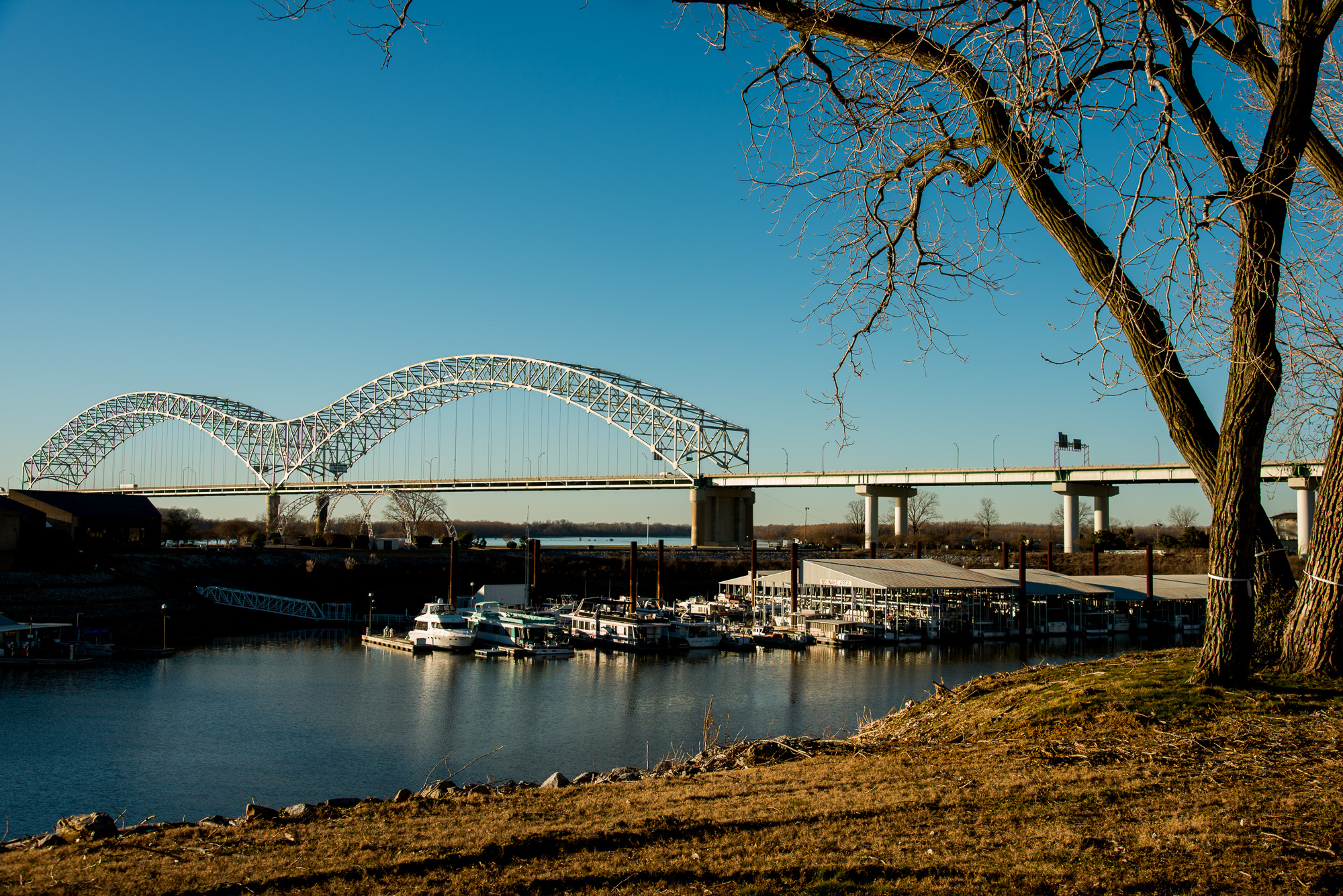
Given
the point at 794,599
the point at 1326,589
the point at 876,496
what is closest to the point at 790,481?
the point at 876,496

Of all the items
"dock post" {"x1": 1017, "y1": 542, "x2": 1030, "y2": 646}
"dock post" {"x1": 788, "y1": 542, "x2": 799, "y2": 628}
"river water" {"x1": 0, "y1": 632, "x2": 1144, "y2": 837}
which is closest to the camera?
"river water" {"x1": 0, "y1": 632, "x2": 1144, "y2": 837}

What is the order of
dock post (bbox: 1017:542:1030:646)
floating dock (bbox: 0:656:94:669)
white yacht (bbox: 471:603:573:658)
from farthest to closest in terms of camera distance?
dock post (bbox: 1017:542:1030:646)
white yacht (bbox: 471:603:573:658)
floating dock (bbox: 0:656:94:669)

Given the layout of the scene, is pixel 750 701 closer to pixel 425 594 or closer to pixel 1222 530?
pixel 1222 530

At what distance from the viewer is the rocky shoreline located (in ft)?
23.2

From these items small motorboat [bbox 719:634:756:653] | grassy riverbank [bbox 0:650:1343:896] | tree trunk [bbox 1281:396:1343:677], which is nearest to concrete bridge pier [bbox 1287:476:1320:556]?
small motorboat [bbox 719:634:756:653]

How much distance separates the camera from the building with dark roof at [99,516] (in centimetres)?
6044

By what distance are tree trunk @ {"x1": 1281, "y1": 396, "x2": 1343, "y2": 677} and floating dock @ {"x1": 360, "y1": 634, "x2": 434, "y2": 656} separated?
39.0m

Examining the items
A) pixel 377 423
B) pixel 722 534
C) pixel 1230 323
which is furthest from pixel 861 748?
pixel 377 423

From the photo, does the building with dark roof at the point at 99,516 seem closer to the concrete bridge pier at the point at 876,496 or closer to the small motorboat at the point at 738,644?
the small motorboat at the point at 738,644

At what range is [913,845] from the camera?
519 centimetres

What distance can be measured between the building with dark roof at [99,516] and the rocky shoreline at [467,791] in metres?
61.0

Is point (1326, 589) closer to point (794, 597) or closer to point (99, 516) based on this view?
point (794, 597)

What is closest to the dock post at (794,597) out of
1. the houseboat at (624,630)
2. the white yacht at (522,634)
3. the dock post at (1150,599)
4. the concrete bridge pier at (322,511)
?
the houseboat at (624,630)

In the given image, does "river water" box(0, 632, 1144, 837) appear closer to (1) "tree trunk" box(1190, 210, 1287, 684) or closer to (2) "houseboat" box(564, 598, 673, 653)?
(2) "houseboat" box(564, 598, 673, 653)
